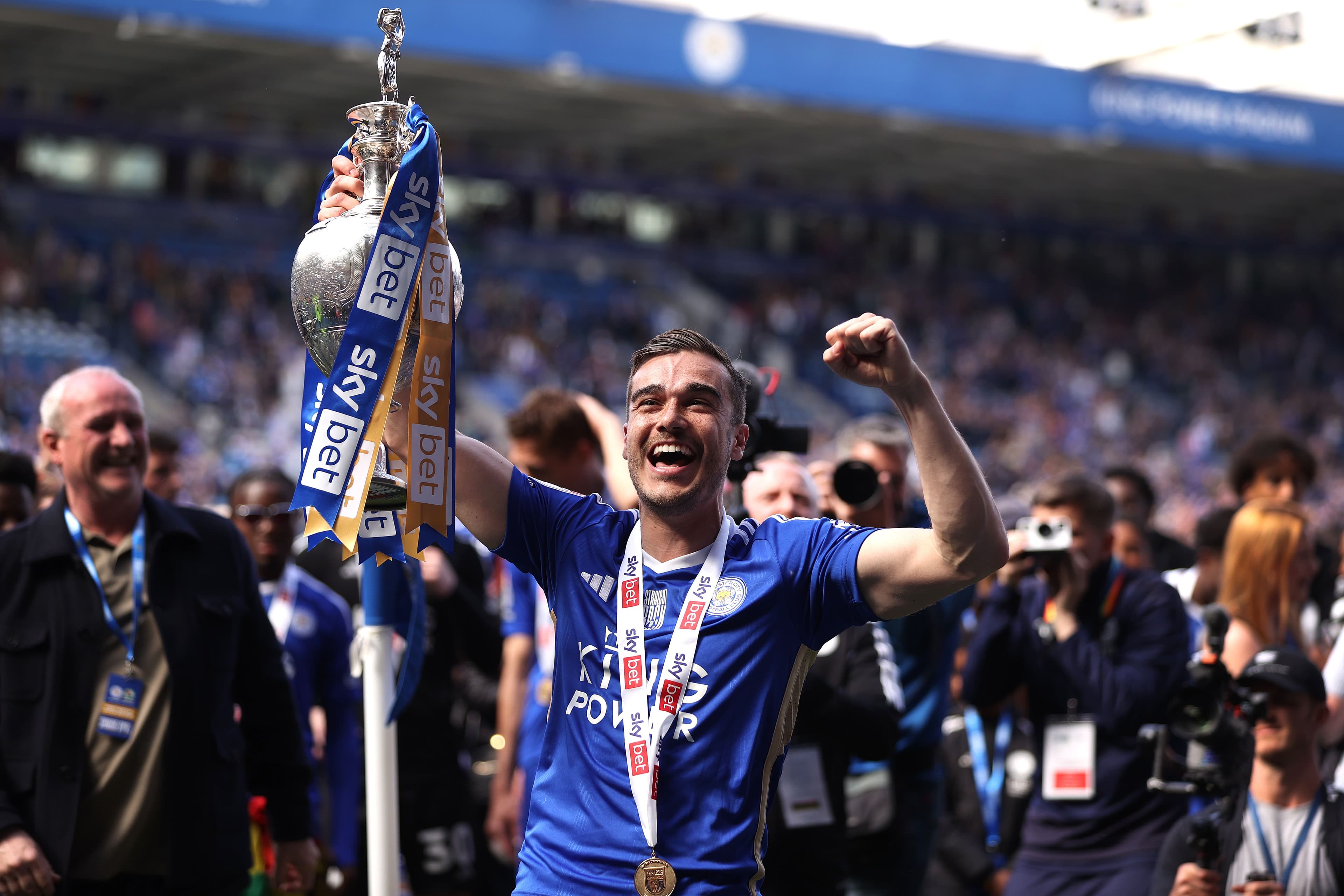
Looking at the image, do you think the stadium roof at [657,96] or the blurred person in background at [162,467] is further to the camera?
the stadium roof at [657,96]

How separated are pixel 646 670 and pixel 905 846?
2132 mm

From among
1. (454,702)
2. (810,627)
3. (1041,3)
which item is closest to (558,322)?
(1041,3)

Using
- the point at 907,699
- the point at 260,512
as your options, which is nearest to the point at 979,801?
the point at 907,699

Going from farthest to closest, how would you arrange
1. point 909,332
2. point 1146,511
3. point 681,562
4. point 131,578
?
1. point 909,332
2. point 1146,511
3. point 131,578
4. point 681,562

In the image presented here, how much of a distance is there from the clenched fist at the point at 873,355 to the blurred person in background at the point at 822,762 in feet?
4.89

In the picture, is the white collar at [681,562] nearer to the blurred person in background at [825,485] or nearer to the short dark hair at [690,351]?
the short dark hair at [690,351]

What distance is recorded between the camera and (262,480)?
5.24 m

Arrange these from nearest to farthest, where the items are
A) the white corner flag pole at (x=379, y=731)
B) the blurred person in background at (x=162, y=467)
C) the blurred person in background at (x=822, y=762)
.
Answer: the white corner flag pole at (x=379, y=731) → the blurred person in background at (x=822, y=762) → the blurred person in background at (x=162, y=467)

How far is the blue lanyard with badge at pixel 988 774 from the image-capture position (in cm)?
528

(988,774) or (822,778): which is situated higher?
(822,778)

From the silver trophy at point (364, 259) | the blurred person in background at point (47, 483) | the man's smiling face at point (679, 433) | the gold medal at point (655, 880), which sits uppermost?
the silver trophy at point (364, 259)

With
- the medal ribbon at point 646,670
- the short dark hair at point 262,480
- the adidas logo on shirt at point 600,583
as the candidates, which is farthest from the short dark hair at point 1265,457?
the adidas logo on shirt at point 600,583

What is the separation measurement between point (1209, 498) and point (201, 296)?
47.6 ft

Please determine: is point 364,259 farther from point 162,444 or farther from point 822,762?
point 162,444
